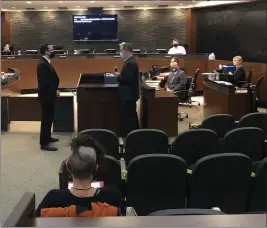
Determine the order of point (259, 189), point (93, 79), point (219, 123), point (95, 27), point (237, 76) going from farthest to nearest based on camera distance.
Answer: point (95, 27)
point (237, 76)
point (93, 79)
point (219, 123)
point (259, 189)

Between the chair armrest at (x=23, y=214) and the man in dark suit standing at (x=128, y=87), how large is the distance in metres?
4.57

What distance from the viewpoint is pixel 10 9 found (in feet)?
55.5

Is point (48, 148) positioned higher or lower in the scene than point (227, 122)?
lower

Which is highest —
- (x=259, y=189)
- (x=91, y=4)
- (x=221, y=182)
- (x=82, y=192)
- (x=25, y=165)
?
(x=91, y=4)

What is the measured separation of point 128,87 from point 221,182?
3.38 metres

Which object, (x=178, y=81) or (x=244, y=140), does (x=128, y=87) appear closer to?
(x=244, y=140)

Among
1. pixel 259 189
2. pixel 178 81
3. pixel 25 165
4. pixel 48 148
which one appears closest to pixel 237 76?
pixel 178 81

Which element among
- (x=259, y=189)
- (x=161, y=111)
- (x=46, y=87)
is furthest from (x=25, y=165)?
(x=259, y=189)

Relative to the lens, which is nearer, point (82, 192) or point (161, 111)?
point (82, 192)

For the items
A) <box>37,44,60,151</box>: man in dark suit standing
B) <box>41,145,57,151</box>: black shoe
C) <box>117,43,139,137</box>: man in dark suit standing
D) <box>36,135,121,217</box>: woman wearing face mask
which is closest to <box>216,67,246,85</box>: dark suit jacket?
<box>117,43,139,137</box>: man in dark suit standing

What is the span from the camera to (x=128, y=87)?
6.14 metres

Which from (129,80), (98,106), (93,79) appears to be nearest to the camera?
(129,80)

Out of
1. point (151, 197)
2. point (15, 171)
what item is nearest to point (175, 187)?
point (151, 197)

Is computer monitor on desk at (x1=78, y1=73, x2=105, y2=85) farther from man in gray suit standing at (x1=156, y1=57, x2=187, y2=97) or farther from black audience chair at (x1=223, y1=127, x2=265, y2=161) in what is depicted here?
black audience chair at (x1=223, y1=127, x2=265, y2=161)
